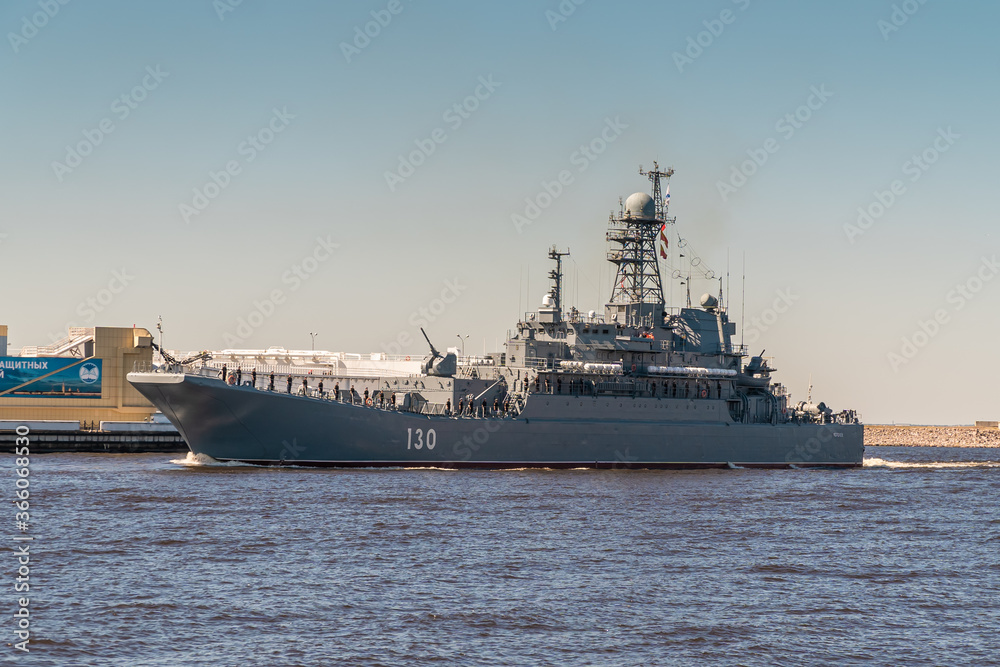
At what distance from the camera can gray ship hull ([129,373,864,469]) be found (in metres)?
35.0

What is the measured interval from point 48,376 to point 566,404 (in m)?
29.5

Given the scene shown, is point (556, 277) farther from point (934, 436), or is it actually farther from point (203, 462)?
point (934, 436)

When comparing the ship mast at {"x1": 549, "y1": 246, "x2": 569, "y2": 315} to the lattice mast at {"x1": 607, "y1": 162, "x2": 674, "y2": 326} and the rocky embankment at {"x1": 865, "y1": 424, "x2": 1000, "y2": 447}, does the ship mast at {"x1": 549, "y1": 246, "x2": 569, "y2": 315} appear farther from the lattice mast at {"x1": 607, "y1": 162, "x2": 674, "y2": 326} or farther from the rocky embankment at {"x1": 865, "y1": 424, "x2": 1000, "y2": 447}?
the rocky embankment at {"x1": 865, "y1": 424, "x2": 1000, "y2": 447}

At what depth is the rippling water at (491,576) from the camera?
14.1m

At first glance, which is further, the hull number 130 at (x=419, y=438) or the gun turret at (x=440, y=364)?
the gun turret at (x=440, y=364)

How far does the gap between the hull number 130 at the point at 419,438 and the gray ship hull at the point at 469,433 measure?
4 centimetres

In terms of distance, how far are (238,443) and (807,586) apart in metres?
22.6

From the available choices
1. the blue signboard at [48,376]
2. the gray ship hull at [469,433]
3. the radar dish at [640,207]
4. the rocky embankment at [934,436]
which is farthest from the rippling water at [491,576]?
the rocky embankment at [934,436]

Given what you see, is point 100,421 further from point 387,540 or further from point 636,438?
point 387,540

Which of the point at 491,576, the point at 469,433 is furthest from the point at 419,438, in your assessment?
the point at 491,576

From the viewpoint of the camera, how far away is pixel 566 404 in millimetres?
39969

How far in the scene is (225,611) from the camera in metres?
15.5

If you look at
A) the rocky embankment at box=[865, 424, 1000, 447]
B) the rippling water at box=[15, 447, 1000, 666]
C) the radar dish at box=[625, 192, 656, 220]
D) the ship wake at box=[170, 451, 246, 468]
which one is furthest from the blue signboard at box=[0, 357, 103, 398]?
the rocky embankment at box=[865, 424, 1000, 447]

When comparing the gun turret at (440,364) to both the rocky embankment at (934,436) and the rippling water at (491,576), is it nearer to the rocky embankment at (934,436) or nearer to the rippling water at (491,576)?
the rippling water at (491,576)
